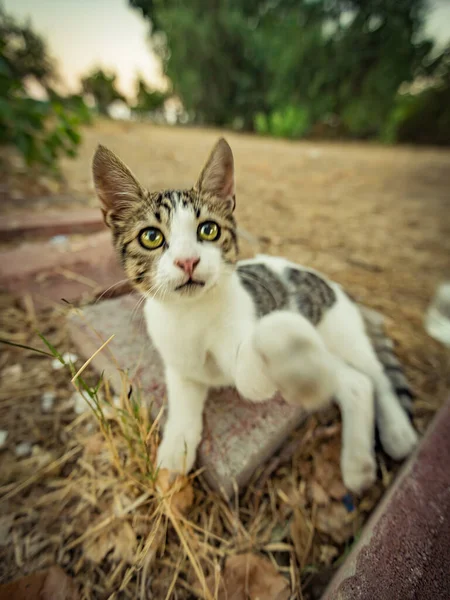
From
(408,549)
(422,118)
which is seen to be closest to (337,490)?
(408,549)

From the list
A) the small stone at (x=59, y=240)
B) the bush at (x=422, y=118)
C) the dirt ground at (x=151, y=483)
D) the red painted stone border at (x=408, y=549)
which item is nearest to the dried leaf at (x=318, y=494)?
the dirt ground at (x=151, y=483)

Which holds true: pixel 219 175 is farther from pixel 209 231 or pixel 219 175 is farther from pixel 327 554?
pixel 327 554

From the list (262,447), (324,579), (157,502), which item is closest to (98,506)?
(157,502)

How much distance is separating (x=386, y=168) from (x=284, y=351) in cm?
273

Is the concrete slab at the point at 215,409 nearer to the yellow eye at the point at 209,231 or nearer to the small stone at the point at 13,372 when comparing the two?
the small stone at the point at 13,372

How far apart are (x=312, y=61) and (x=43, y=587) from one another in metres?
3.54

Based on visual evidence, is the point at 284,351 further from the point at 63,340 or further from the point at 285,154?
the point at 285,154

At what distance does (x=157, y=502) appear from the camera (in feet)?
2.07

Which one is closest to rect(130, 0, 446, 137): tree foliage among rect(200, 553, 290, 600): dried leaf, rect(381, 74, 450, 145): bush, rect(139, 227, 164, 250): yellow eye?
rect(381, 74, 450, 145): bush

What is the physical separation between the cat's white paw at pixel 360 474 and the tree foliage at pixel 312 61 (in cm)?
191

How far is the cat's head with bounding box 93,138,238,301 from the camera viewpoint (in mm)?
563

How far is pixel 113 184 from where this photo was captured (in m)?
0.59

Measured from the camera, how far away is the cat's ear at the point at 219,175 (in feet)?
1.92

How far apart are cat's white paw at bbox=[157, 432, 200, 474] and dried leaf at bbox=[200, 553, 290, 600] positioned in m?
0.21
